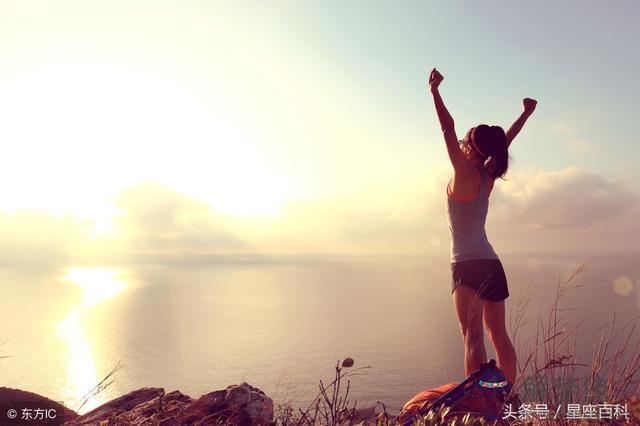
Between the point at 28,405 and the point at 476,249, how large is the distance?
7.54 metres

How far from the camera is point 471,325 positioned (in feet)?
14.2

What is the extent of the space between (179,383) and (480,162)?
10887cm

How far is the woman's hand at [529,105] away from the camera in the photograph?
18.1 ft

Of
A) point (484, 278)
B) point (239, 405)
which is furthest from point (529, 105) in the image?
point (239, 405)

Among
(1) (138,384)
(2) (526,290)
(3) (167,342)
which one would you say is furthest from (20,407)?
(3) (167,342)

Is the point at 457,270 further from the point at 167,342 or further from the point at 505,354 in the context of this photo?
the point at 167,342

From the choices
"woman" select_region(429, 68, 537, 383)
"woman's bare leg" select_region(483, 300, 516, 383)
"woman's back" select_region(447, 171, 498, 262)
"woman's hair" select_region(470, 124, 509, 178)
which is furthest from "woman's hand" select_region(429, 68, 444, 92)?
"woman's bare leg" select_region(483, 300, 516, 383)

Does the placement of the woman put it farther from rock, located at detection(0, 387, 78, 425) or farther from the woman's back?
rock, located at detection(0, 387, 78, 425)

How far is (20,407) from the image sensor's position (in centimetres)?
772

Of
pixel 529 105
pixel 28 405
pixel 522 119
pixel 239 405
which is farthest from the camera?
pixel 28 405

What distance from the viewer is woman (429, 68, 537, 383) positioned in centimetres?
434

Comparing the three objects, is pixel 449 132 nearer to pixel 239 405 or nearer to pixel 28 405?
pixel 239 405

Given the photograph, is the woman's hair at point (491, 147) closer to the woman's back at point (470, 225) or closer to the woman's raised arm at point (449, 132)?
the woman's back at point (470, 225)

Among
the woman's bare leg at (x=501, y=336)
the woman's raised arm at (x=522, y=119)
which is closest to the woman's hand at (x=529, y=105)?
the woman's raised arm at (x=522, y=119)
